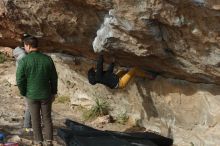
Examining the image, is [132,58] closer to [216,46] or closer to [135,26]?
[135,26]

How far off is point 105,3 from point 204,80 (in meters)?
1.87

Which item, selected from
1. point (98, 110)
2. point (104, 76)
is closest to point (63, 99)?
point (98, 110)

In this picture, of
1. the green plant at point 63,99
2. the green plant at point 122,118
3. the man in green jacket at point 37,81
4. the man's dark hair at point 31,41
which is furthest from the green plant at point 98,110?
the man's dark hair at point 31,41

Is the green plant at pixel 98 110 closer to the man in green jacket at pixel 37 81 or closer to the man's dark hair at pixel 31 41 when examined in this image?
the man in green jacket at pixel 37 81

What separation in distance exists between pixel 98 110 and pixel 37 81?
2576mm

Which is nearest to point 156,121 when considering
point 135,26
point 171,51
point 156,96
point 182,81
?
point 156,96

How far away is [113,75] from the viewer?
8250 millimetres

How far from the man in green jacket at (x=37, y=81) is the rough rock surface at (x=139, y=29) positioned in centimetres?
92

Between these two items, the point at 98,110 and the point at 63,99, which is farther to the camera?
the point at 63,99

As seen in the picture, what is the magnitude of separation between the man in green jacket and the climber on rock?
0.97 metres

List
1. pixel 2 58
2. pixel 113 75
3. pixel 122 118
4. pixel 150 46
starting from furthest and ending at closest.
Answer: pixel 2 58
pixel 122 118
pixel 113 75
pixel 150 46

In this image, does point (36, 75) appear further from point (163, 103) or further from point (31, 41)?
point (163, 103)

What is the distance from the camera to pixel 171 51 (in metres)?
7.50

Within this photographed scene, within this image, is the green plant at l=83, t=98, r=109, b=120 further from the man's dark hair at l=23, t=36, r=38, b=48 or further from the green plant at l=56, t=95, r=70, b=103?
the man's dark hair at l=23, t=36, r=38, b=48
